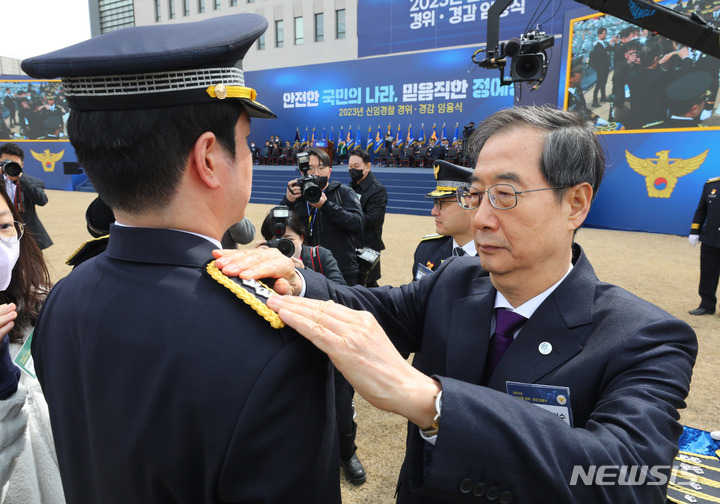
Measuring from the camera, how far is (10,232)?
74.7 inches

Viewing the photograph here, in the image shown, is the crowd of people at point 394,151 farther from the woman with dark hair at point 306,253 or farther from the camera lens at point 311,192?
the woman with dark hair at point 306,253

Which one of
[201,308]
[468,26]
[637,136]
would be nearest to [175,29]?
[201,308]

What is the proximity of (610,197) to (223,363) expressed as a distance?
13084mm

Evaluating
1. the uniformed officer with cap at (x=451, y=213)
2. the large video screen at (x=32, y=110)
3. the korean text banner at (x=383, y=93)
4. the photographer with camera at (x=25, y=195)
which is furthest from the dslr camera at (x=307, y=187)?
the large video screen at (x=32, y=110)

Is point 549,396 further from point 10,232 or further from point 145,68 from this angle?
point 10,232

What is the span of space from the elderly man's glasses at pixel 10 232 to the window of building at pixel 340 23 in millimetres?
26242

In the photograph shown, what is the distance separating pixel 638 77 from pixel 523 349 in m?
12.3

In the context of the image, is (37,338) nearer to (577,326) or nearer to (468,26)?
(577,326)

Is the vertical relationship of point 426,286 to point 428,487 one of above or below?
above

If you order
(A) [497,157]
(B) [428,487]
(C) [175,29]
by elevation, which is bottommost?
(B) [428,487]

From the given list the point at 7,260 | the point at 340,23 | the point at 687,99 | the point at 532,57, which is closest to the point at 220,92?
the point at 7,260

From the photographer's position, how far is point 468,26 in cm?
1919

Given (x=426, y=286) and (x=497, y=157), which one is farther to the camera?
(x=426, y=286)

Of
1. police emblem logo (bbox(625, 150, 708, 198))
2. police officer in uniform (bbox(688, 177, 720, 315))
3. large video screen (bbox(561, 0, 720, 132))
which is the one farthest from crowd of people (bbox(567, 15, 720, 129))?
police officer in uniform (bbox(688, 177, 720, 315))
